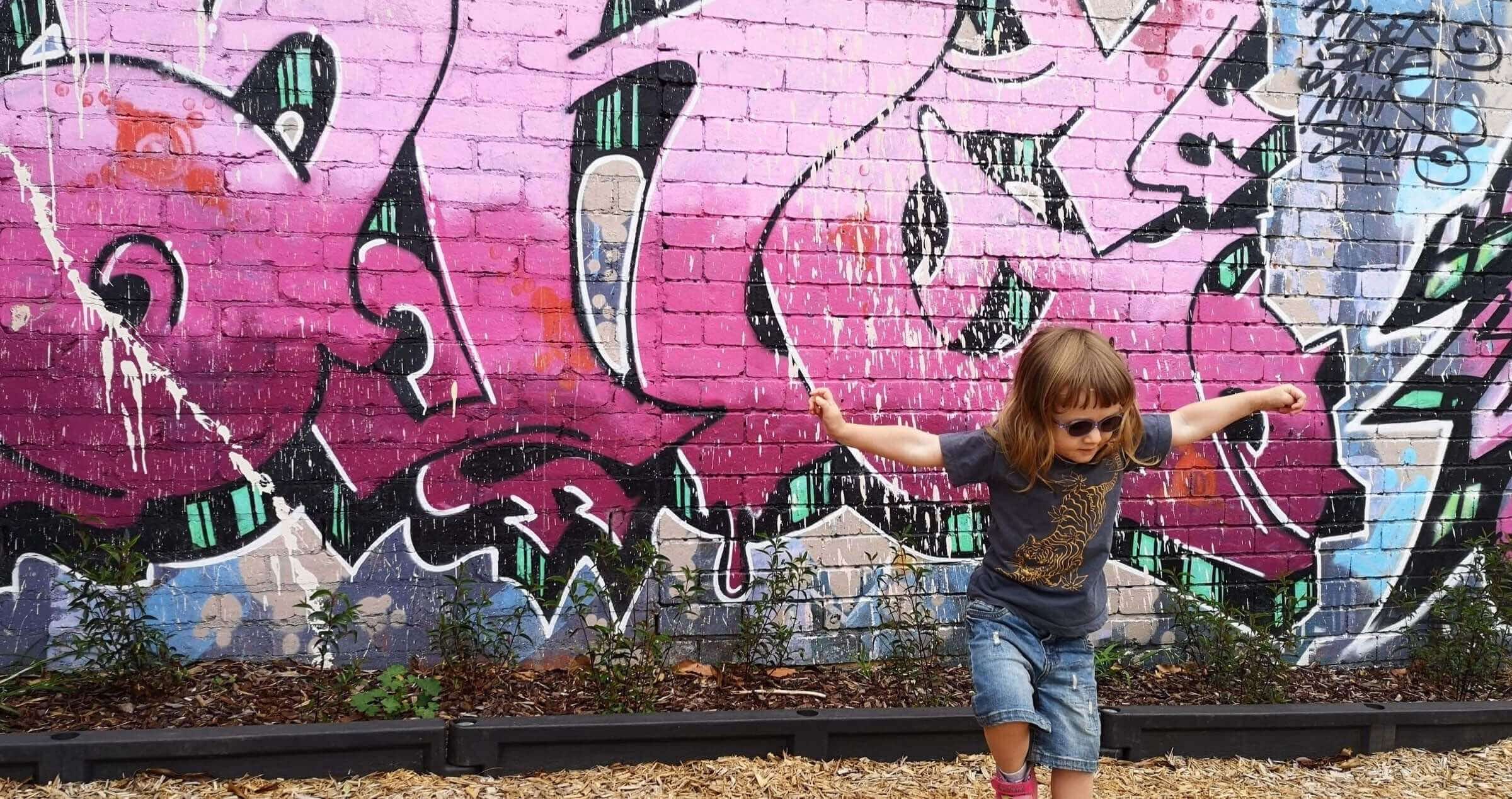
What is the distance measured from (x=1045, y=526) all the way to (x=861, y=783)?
1.10 metres

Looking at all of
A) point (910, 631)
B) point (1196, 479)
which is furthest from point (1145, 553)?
point (910, 631)

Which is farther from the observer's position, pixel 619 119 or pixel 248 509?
pixel 619 119

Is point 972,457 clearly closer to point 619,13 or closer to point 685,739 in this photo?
point 685,739

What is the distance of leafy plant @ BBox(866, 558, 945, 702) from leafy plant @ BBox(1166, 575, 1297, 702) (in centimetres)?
96

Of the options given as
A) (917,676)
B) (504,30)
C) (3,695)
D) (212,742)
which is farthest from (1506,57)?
(3,695)

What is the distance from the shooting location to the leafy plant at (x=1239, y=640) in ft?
13.0

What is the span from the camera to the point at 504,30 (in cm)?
388

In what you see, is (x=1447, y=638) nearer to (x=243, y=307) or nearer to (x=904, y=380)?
(x=904, y=380)

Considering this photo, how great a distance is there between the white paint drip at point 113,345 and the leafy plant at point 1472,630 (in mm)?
4456

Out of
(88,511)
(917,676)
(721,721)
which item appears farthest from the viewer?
(917,676)

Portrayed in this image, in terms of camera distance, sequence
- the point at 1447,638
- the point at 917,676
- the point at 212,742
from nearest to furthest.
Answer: the point at 212,742 < the point at 917,676 < the point at 1447,638

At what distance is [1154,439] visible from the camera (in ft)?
9.17

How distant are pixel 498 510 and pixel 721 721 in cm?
115

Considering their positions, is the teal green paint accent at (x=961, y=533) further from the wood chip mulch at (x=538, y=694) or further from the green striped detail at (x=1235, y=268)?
the green striped detail at (x=1235, y=268)
